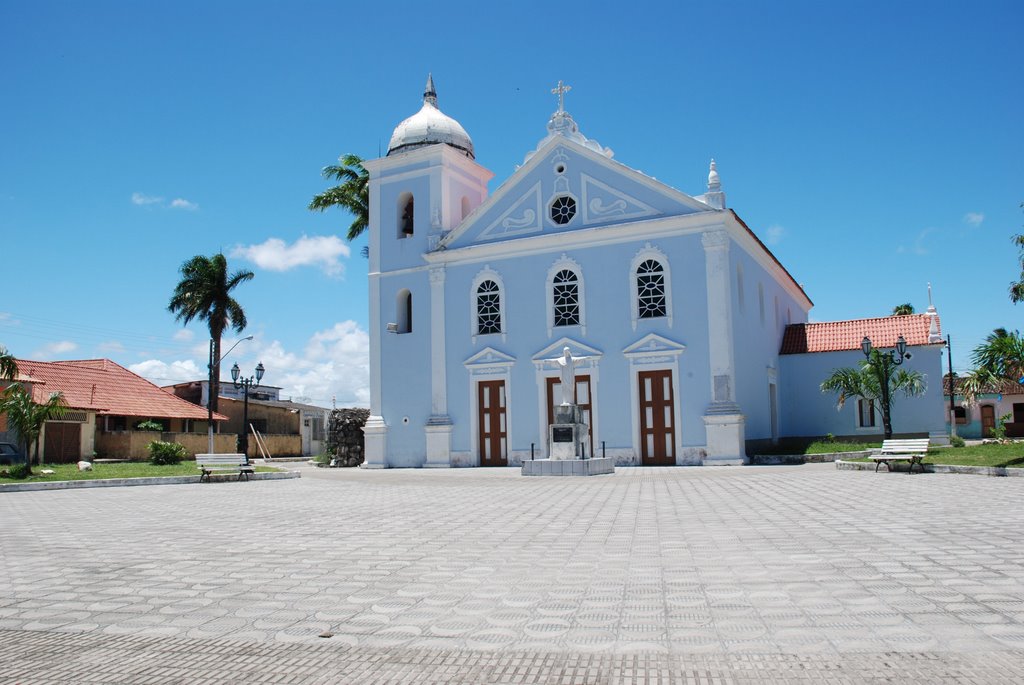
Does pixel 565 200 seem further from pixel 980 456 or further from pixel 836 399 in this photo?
pixel 980 456

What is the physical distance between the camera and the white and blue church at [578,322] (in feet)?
81.5

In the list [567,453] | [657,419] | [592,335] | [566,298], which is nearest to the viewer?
[567,453]

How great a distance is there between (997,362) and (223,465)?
1837 centimetres

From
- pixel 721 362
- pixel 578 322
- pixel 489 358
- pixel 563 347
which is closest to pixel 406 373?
pixel 489 358

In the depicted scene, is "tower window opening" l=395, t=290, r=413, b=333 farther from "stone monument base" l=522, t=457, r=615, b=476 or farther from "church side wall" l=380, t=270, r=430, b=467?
"stone monument base" l=522, t=457, r=615, b=476

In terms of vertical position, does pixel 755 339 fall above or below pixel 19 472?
above

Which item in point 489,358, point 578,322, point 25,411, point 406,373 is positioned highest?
point 578,322

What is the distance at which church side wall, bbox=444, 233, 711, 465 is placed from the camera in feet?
81.3

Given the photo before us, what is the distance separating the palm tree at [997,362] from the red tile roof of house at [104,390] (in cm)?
2901

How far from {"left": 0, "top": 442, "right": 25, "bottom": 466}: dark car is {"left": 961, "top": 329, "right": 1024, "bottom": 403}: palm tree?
27267 mm

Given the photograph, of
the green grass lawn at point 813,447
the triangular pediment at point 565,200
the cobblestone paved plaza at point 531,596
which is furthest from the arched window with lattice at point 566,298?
the cobblestone paved plaza at point 531,596

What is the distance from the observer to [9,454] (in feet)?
89.1

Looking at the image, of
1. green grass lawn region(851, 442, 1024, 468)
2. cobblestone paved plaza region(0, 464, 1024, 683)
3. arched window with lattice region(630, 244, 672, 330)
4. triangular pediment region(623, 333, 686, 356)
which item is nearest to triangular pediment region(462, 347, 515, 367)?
triangular pediment region(623, 333, 686, 356)

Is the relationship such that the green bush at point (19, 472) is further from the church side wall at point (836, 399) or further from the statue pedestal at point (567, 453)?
the church side wall at point (836, 399)
